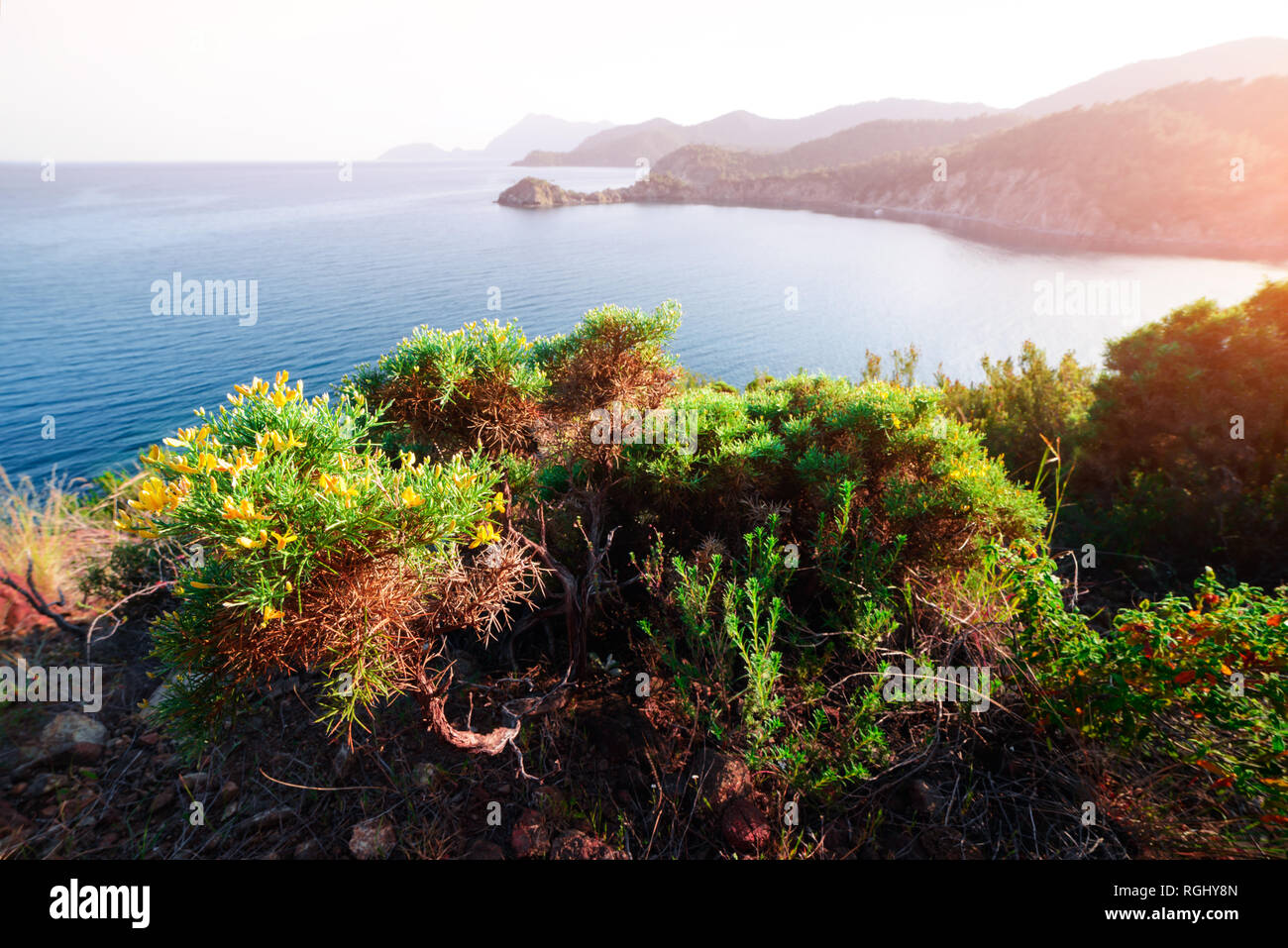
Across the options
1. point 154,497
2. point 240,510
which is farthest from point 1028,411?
point 154,497

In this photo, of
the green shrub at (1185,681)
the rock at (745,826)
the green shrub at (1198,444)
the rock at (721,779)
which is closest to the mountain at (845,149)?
the green shrub at (1198,444)

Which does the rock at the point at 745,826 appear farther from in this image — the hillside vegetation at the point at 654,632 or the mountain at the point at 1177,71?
the mountain at the point at 1177,71

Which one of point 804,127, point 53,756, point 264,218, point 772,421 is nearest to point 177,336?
point 53,756

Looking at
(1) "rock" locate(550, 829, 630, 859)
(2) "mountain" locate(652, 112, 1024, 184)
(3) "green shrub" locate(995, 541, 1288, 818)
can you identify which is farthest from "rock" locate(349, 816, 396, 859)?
(2) "mountain" locate(652, 112, 1024, 184)

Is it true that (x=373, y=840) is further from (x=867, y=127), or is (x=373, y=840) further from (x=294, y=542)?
(x=867, y=127)

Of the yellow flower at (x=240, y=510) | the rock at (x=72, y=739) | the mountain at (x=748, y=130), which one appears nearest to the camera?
the yellow flower at (x=240, y=510)

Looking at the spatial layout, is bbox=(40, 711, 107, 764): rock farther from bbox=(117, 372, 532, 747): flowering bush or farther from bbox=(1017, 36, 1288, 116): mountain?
bbox=(1017, 36, 1288, 116): mountain

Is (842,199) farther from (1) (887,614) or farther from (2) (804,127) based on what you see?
(2) (804,127)
